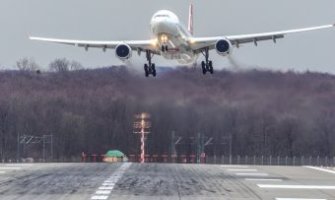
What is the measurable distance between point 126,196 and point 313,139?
216ft

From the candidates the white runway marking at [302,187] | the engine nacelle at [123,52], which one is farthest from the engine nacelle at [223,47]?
the white runway marking at [302,187]

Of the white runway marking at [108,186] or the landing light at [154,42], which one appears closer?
the white runway marking at [108,186]

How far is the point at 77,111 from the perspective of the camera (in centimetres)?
12262

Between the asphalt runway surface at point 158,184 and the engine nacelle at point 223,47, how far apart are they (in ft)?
34.9

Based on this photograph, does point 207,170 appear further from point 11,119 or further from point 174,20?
point 11,119

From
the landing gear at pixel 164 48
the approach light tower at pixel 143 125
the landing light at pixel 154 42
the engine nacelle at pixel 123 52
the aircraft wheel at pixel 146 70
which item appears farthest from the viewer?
the approach light tower at pixel 143 125

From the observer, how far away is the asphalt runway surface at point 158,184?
147ft

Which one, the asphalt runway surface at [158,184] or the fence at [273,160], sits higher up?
the asphalt runway surface at [158,184]

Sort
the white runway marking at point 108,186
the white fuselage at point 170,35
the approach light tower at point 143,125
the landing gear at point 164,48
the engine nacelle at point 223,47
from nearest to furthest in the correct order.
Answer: the white runway marking at point 108,186 < the white fuselage at point 170,35 < the landing gear at point 164,48 < the engine nacelle at point 223,47 < the approach light tower at point 143,125

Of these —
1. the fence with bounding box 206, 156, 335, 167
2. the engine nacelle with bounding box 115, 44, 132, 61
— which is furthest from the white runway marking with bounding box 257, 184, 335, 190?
the fence with bounding box 206, 156, 335, 167

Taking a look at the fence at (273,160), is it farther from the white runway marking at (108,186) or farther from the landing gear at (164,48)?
the white runway marking at (108,186)

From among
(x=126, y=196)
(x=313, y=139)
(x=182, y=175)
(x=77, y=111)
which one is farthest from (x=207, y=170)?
(x=77, y=111)

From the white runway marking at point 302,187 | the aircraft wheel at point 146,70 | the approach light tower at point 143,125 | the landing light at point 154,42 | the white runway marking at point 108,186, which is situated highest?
the landing light at point 154,42

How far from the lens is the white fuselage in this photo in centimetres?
6631
